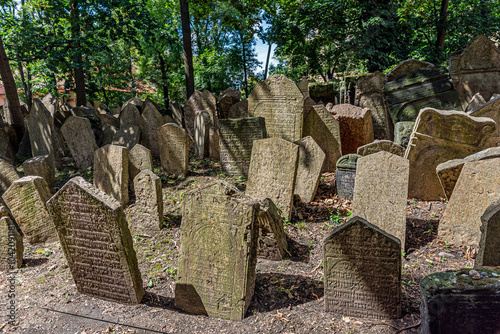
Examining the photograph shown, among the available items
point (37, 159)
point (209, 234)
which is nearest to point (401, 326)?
point (209, 234)

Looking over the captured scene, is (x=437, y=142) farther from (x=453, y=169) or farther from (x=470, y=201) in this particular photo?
(x=470, y=201)

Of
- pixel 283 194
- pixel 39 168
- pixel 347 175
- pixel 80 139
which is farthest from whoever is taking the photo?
pixel 80 139

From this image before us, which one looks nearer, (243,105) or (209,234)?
(209,234)

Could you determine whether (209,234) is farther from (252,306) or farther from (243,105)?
(243,105)

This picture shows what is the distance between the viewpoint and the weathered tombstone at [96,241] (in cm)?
295

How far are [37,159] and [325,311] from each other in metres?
5.80

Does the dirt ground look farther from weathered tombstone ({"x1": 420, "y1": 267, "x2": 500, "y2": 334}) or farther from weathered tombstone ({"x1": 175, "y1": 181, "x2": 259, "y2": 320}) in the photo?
weathered tombstone ({"x1": 420, "y1": 267, "x2": 500, "y2": 334})

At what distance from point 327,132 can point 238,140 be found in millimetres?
1954

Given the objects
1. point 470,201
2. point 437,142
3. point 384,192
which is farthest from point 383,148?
point 470,201

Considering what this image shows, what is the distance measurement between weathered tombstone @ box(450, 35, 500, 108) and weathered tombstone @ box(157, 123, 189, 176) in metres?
8.14

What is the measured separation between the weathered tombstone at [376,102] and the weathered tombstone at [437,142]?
3271 mm

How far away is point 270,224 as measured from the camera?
367 cm

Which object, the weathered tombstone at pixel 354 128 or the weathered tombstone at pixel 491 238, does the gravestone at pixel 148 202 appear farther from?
the weathered tombstone at pixel 354 128

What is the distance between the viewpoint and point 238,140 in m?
A: 6.29
